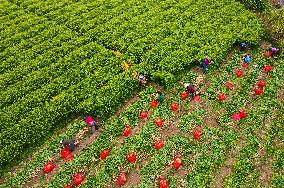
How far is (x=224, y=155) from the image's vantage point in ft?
49.1

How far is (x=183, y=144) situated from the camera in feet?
50.0

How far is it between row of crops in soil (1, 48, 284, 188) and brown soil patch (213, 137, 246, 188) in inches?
1.5

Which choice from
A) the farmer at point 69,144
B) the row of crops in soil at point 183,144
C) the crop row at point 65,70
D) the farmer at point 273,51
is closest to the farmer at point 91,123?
the row of crops in soil at point 183,144

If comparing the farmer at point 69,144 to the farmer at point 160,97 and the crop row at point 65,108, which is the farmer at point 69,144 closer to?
the crop row at point 65,108

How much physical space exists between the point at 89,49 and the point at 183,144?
752cm

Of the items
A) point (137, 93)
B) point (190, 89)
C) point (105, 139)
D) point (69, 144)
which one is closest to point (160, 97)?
point (137, 93)

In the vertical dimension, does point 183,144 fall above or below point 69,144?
below

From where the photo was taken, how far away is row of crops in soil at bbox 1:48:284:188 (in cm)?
1413

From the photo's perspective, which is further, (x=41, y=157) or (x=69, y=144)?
(x=69, y=144)

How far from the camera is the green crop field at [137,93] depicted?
1446 cm

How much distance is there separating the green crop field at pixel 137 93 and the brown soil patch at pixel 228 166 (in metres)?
0.04

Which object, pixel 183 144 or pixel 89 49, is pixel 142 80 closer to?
pixel 89 49

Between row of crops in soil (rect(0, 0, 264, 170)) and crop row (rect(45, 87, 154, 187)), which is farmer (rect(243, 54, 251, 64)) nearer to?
row of crops in soil (rect(0, 0, 264, 170))

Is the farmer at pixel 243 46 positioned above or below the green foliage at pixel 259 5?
below
